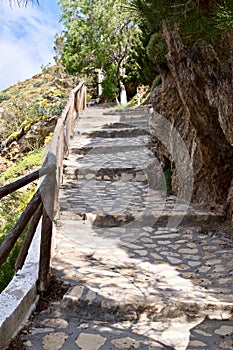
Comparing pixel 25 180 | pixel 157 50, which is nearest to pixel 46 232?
pixel 25 180

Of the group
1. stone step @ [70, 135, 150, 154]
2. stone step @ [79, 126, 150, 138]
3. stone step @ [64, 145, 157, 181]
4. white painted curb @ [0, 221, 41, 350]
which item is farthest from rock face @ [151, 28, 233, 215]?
stone step @ [79, 126, 150, 138]

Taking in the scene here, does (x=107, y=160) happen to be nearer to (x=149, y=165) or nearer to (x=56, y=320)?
(x=149, y=165)

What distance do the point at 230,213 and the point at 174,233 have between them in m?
0.79

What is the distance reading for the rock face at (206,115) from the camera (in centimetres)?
432

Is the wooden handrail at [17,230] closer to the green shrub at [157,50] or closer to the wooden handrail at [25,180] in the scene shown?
the wooden handrail at [25,180]

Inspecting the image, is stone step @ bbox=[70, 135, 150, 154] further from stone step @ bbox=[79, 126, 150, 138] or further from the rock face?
the rock face

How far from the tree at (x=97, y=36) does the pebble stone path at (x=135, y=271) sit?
7.57 m

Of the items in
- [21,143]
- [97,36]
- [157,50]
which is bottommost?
[21,143]

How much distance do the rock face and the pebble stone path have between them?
43 cm

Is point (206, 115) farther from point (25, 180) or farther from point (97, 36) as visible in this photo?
point (97, 36)

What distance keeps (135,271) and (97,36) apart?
11.7 meters

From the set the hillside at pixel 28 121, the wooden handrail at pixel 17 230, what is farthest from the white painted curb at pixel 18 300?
the hillside at pixel 28 121

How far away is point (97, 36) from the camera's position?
14070 mm

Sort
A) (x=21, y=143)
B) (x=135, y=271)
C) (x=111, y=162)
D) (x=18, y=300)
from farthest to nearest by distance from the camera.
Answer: (x=21, y=143) < (x=111, y=162) < (x=135, y=271) < (x=18, y=300)
